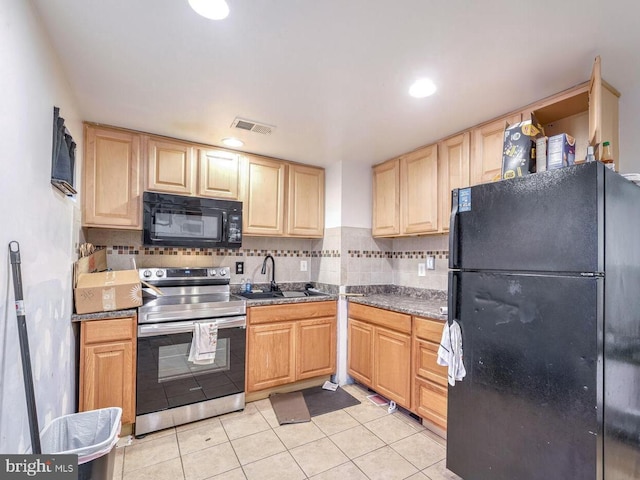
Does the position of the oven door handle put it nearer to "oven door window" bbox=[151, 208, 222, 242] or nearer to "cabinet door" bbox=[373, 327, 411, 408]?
"oven door window" bbox=[151, 208, 222, 242]

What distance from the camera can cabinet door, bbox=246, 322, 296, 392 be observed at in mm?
2646

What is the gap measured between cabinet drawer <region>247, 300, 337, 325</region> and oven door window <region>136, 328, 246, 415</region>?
6.8 inches

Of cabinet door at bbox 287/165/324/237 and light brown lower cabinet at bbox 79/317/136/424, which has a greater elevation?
cabinet door at bbox 287/165/324/237

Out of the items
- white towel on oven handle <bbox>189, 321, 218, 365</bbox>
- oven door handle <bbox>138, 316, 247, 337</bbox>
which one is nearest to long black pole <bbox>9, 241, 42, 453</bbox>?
oven door handle <bbox>138, 316, 247, 337</bbox>

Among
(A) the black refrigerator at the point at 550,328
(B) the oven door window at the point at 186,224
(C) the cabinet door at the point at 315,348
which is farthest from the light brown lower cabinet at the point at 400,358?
(B) the oven door window at the point at 186,224

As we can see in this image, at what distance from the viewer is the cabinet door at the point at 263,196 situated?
299 centimetres

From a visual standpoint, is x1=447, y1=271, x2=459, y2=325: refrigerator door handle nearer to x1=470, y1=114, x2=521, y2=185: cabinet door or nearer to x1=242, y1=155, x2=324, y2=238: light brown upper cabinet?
x1=470, y1=114, x2=521, y2=185: cabinet door

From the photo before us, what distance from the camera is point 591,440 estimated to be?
1.21 m

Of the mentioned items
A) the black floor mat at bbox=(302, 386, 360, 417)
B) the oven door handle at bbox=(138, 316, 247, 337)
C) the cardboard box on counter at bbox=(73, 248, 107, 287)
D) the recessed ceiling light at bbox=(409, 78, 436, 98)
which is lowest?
the black floor mat at bbox=(302, 386, 360, 417)

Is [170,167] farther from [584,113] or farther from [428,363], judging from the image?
[584,113]

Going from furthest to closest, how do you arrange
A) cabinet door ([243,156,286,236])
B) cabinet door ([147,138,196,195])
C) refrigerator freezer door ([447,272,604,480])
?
1. cabinet door ([243,156,286,236])
2. cabinet door ([147,138,196,195])
3. refrigerator freezer door ([447,272,604,480])

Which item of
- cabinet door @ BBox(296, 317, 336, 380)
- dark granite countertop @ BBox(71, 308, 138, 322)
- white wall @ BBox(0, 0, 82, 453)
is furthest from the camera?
cabinet door @ BBox(296, 317, 336, 380)

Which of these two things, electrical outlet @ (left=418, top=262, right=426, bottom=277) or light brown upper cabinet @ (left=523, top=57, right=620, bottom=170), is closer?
light brown upper cabinet @ (left=523, top=57, right=620, bottom=170)

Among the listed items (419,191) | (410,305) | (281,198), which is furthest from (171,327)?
(419,191)
